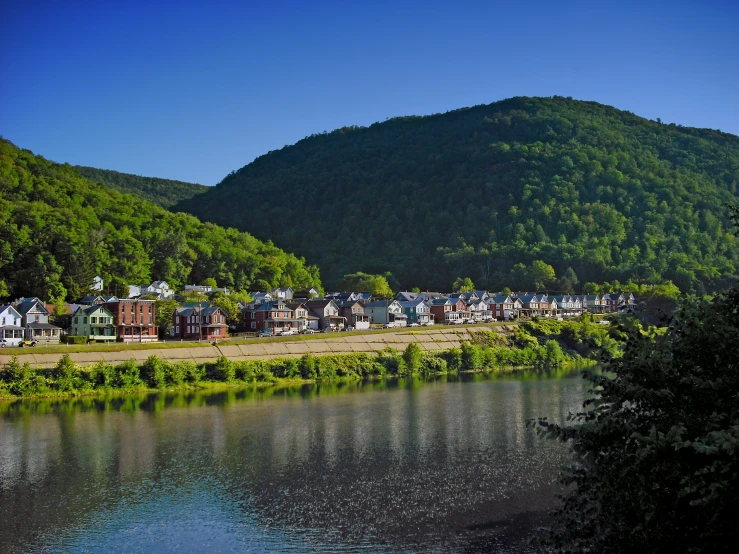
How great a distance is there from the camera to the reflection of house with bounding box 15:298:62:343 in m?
49.9

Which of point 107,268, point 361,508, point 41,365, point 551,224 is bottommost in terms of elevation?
point 361,508

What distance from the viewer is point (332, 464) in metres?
24.9

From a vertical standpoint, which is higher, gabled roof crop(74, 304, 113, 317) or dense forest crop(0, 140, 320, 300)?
dense forest crop(0, 140, 320, 300)

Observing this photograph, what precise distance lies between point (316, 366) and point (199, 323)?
1100cm

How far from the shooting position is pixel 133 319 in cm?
5391

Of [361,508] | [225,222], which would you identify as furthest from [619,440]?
[225,222]

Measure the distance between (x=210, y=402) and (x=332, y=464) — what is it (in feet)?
52.5

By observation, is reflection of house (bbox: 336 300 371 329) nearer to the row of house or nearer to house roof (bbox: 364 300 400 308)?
house roof (bbox: 364 300 400 308)

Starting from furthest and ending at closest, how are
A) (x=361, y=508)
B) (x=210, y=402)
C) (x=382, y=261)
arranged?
1. (x=382, y=261)
2. (x=210, y=402)
3. (x=361, y=508)

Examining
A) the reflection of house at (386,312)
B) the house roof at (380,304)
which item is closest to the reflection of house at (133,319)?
the reflection of house at (386,312)

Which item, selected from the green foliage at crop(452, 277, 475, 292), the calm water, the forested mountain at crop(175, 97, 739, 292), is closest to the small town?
the green foliage at crop(452, 277, 475, 292)

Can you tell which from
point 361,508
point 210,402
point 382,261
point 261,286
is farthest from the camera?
point 382,261

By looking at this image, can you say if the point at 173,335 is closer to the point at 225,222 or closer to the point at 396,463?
the point at 396,463

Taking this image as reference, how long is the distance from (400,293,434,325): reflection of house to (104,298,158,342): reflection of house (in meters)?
28.1
